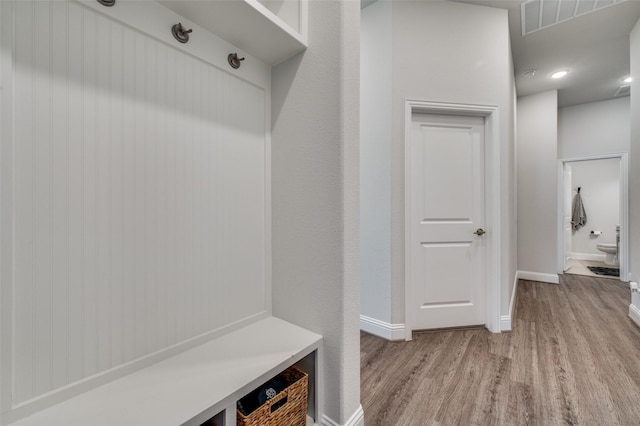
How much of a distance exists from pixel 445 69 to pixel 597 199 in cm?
579

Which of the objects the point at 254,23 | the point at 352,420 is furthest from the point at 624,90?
the point at 352,420

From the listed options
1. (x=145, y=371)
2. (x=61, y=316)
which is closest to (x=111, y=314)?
(x=61, y=316)

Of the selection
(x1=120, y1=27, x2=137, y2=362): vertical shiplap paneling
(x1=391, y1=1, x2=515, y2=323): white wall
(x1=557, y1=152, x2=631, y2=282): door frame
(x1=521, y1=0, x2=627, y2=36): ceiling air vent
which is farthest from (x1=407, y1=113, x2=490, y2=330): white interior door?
(x1=557, y1=152, x2=631, y2=282): door frame

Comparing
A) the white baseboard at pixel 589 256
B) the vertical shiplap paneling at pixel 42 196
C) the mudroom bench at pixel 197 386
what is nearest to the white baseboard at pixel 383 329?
the mudroom bench at pixel 197 386

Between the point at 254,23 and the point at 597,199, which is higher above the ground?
the point at 254,23

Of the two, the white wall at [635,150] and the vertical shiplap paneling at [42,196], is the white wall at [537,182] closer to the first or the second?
the white wall at [635,150]

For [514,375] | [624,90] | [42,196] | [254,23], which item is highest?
[624,90]

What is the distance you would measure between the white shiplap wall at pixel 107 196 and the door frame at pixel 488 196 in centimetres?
146

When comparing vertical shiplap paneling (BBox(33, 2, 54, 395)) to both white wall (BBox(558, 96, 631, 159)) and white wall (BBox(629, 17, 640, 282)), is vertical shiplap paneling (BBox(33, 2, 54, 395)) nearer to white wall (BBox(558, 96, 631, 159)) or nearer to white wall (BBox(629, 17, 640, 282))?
white wall (BBox(629, 17, 640, 282))

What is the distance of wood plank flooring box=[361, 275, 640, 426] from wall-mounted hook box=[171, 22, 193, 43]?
195 centimetres

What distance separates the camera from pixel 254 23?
1.07 metres

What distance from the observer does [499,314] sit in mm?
2295

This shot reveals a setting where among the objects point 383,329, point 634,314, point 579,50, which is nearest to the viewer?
point 383,329

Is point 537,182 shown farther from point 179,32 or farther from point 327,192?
point 179,32
